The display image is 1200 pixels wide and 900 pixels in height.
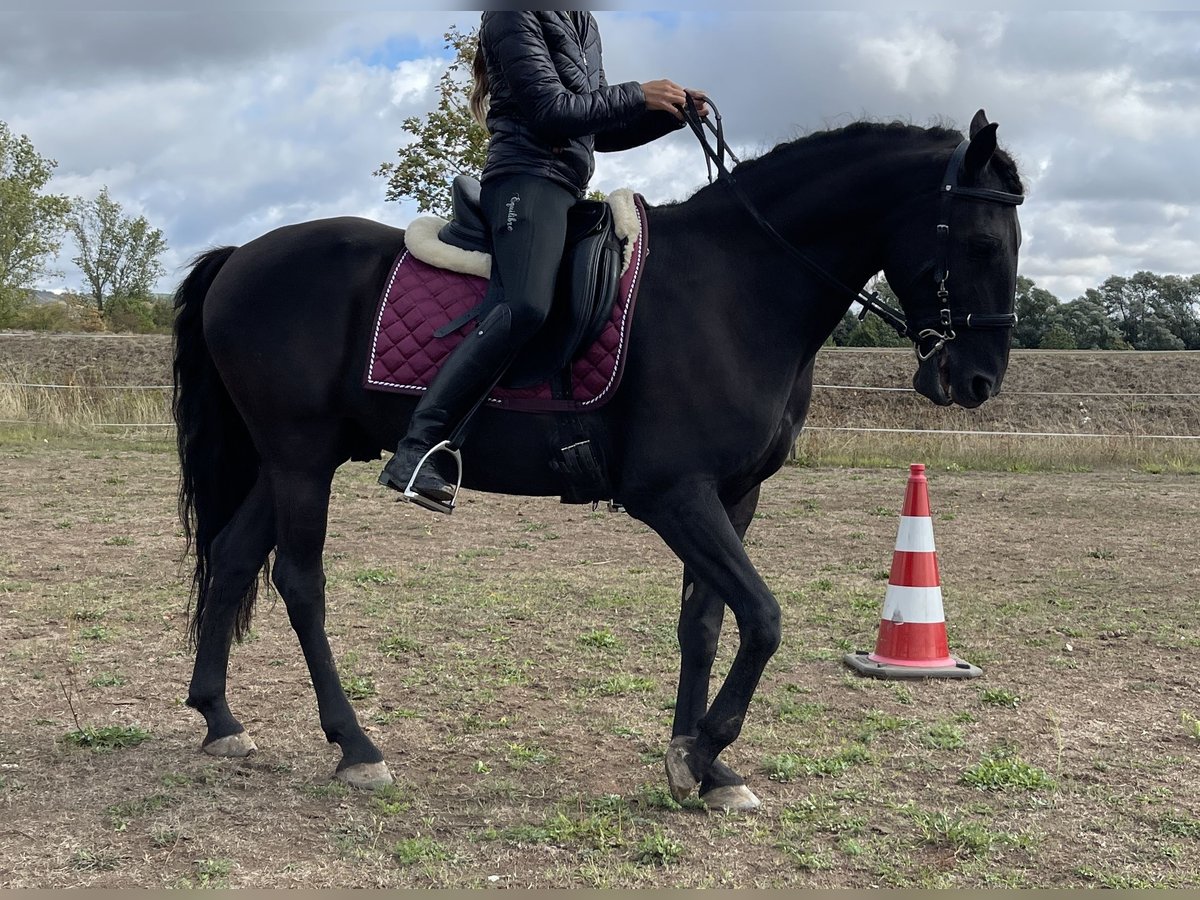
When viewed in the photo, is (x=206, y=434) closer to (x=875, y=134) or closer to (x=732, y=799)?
(x=732, y=799)

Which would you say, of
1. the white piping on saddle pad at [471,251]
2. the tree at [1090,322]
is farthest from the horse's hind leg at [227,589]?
the tree at [1090,322]

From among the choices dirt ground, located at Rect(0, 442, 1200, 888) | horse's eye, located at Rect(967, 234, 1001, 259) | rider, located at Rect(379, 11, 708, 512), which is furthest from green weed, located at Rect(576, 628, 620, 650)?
horse's eye, located at Rect(967, 234, 1001, 259)

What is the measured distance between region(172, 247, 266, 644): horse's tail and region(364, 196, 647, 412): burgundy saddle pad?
1.01m

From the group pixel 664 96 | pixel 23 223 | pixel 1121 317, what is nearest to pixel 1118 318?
pixel 1121 317

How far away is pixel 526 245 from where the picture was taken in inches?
152

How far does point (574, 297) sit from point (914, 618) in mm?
2932

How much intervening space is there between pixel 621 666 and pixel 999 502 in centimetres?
758

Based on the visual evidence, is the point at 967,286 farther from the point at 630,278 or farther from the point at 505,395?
the point at 505,395

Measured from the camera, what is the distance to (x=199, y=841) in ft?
11.9

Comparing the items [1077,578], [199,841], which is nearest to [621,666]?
[199,841]

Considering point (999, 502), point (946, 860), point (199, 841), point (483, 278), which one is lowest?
point (199, 841)

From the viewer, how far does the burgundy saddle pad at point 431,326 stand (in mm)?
3945

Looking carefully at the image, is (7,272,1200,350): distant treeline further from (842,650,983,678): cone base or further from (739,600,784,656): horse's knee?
(739,600,784,656): horse's knee

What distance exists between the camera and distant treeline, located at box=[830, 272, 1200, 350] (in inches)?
851
